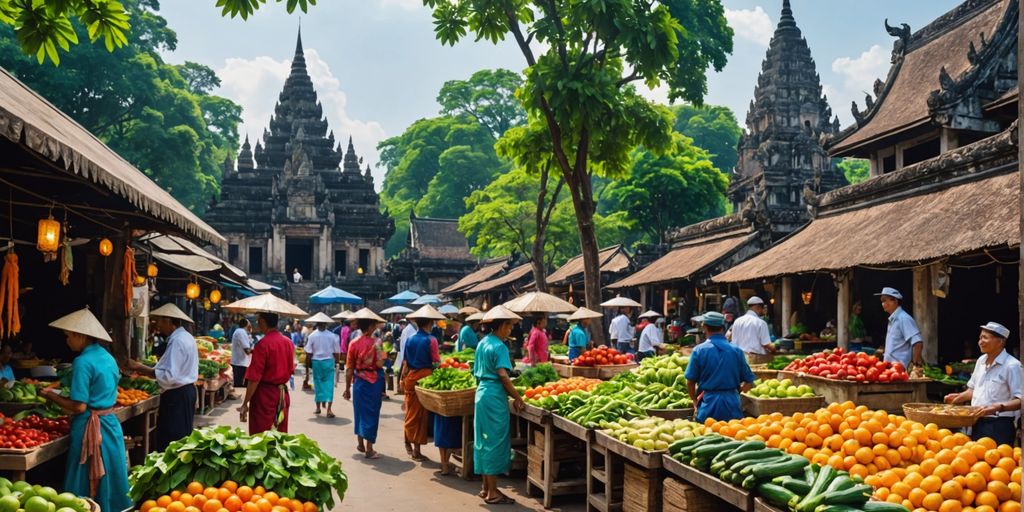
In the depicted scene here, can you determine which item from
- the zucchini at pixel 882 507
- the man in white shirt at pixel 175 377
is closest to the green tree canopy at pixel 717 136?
the man in white shirt at pixel 175 377

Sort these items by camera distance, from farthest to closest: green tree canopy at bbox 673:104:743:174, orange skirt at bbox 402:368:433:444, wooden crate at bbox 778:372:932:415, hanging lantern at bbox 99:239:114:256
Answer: green tree canopy at bbox 673:104:743:174 < orange skirt at bbox 402:368:433:444 < hanging lantern at bbox 99:239:114:256 < wooden crate at bbox 778:372:932:415

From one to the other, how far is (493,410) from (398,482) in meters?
1.62

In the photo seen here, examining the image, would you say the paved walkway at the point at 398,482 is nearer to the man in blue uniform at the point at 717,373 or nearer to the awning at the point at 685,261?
the man in blue uniform at the point at 717,373

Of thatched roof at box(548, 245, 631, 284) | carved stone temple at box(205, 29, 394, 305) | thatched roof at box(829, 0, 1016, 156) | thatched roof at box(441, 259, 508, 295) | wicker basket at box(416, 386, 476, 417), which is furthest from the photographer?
carved stone temple at box(205, 29, 394, 305)

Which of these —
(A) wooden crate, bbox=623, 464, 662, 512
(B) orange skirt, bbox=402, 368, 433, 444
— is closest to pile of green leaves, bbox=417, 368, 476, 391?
(B) orange skirt, bbox=402, 368, 433, 444

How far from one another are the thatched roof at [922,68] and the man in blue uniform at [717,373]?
14248 millimetres

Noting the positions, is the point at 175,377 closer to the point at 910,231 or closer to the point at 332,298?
the point at 910,231

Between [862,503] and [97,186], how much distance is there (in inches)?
289

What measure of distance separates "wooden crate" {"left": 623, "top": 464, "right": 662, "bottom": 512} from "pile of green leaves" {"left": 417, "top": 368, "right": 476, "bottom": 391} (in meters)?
3.27

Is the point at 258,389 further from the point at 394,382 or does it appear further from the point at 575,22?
the point at 394,382

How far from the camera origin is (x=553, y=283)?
100ft

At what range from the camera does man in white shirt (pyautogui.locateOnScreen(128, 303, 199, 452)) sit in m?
7.85

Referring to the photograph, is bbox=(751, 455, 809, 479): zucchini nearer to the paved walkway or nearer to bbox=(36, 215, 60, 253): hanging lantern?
the paved walkway

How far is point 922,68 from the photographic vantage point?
22.0 m
